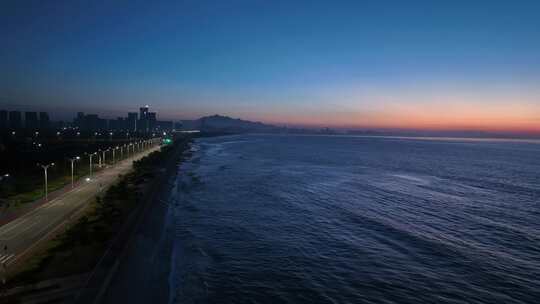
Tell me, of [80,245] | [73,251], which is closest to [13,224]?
[80,245]

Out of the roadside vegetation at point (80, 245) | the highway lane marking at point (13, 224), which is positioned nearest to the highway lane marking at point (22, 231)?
the highway lane marking at point (13, 224)

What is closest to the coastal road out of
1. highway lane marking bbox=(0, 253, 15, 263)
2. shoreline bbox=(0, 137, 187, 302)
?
highway lane marking bbox=(0, 253, 15, 263)

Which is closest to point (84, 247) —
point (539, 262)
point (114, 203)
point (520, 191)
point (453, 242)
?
point (114, 203)

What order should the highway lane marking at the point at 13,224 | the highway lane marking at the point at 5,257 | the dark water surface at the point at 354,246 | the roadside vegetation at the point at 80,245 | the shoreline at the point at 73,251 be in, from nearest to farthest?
1. the shoreline at the point at 73,251
2. the roadside vegetation at the point at 80,245
3. the dark water surface at the point at 354,246
4. the highway lane marking at the point at 5,257
5. the highway lane marking at the point at 13,224

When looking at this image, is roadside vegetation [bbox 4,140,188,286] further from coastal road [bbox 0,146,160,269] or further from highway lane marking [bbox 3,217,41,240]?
highway lane marking [bbox 3,217,41,240]

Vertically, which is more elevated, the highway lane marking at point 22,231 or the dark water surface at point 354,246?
the highway lane marking at point 22,231

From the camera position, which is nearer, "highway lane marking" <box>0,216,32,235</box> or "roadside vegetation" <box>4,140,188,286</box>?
"roadside vegetation" <box>4,140,188,286</box>

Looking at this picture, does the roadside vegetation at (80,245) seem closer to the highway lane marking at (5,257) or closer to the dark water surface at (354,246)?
the highway lane marking at (5,257)

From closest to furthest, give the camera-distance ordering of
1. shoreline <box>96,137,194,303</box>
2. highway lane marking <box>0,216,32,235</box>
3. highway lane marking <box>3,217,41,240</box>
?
1. shoreline <box>96,137,194,303</box>
2. highway lane marking <box>3,217,41,240</box>
3. highway lane marking <box>0,216,32,235</box>

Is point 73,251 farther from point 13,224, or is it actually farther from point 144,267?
point 13,224
